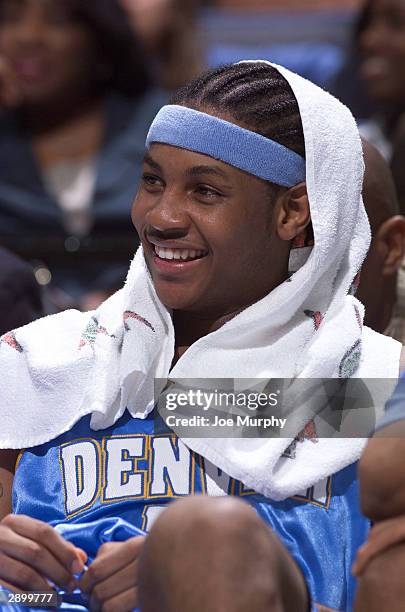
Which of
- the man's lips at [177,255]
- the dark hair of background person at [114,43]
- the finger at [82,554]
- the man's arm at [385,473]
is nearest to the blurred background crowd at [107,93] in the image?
A: the dark hair of background person at [114,43]

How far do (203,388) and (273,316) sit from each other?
14 cm

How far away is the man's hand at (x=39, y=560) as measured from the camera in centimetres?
149

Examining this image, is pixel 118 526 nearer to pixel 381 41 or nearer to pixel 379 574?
pixel 379 574

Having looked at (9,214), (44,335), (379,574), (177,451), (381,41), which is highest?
(381,41)

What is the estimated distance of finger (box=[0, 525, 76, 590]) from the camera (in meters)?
1.49

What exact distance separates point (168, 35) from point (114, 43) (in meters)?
0.48

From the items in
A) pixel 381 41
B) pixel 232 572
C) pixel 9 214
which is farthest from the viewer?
pixel 381 41

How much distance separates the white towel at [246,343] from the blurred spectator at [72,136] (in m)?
0.98

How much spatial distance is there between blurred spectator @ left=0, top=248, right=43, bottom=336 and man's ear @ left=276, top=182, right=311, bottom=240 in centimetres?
57

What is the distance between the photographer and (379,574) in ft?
4.42

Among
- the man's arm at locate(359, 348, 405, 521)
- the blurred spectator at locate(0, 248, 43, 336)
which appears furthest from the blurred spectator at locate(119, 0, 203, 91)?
the man's arm at locate(359, 348, 405, 521)

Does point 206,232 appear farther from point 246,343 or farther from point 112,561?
point 112,561

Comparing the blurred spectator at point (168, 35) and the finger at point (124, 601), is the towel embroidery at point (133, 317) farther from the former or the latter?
the blurred spectator at point (168, 35)

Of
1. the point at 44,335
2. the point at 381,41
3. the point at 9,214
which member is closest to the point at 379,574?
the point at 44,335
